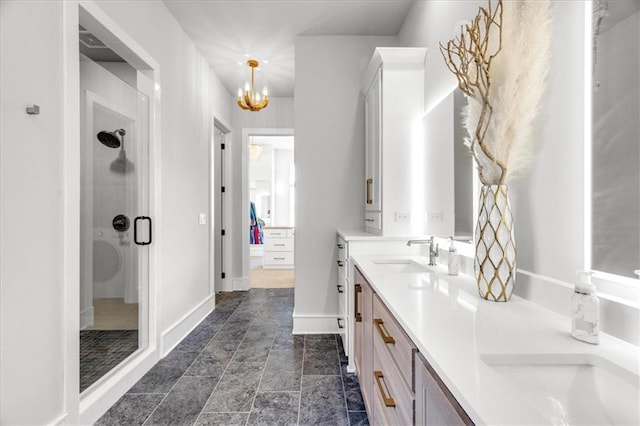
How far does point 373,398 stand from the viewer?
1428mm

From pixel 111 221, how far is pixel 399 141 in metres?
2.18

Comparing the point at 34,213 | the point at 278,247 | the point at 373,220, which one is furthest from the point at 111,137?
the point at 278,247

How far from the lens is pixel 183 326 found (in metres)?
2.87

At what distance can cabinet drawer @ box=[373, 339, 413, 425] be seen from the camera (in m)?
0.90

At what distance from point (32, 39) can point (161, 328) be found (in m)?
2.02

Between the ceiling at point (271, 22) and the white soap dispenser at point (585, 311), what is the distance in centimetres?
263

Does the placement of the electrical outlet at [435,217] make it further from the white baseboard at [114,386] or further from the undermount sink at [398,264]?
the white baseboard at [114,386]

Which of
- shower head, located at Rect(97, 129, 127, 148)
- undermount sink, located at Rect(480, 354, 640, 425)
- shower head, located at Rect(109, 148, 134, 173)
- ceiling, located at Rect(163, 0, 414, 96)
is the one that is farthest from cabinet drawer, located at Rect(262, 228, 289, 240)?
undermount sink, located at Rect(480, 354, 640, 425)

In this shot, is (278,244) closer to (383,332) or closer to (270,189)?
(270,189)

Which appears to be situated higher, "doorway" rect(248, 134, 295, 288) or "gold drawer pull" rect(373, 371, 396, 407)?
"doorway" rect(248, 134, 295, 288)

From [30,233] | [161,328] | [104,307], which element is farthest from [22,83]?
[161,328]

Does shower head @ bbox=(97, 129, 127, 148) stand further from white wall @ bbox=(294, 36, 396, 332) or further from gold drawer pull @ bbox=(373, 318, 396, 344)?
gold drawer pull @ bbox=(373, 318, 396, 344)

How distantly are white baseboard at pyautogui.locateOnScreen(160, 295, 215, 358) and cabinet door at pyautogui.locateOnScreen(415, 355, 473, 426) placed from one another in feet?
7.63

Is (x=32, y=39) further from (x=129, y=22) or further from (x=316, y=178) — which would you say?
(x=316, y=178)
